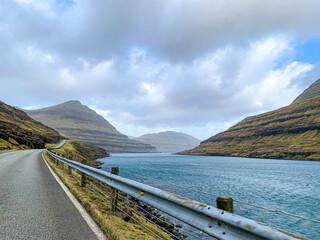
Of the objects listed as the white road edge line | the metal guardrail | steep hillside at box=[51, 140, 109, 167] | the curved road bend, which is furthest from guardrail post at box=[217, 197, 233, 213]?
steep hillside at box=[51, 140, 109, 167]

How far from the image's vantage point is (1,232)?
16.4 feet

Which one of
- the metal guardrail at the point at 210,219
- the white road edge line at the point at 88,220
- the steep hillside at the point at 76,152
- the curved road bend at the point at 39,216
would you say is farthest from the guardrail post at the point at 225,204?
the steep hillside at the point at 76,152

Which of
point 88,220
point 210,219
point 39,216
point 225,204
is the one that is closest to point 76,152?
point 39,216

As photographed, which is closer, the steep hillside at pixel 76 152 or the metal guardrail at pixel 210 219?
the metal guardrail at pixel 210 219

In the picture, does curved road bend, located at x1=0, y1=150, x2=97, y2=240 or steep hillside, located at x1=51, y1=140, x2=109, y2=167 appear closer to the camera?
curved road bend, located at x1=0, y1=150, x2=97, y2=240

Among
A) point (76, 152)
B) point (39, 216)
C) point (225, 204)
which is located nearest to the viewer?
point (225, 204)

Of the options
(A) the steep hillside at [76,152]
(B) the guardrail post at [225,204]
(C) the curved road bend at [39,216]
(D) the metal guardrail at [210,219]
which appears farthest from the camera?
(A) the steep hillside at [76,152]

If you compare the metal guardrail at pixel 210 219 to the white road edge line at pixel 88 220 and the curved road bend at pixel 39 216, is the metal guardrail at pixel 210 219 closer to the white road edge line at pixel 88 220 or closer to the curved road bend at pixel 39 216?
the white road edge line at pixel 88 220

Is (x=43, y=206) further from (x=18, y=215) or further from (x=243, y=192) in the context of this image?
(x=243, y=192)

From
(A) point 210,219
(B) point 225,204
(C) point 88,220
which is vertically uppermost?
(B) point 225,204

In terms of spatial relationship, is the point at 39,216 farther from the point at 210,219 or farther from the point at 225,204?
the point at 225,204

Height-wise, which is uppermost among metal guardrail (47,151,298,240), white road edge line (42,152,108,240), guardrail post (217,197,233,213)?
guardrail post (217,197,233,213)

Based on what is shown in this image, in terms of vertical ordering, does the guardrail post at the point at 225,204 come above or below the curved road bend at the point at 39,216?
above

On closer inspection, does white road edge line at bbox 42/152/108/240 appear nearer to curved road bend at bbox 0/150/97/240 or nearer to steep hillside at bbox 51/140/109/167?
curved road bend at bbox 0/150/97/240
